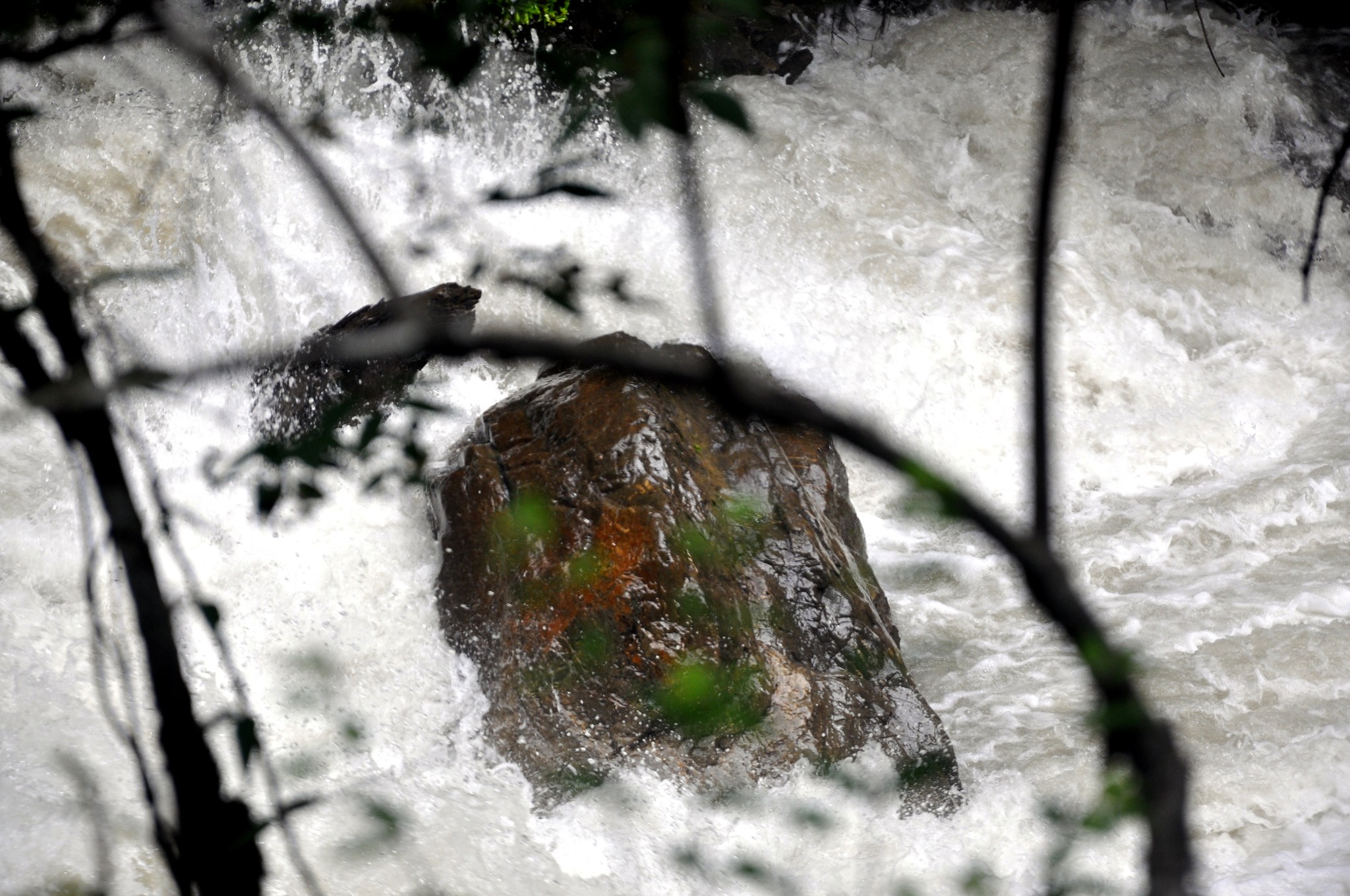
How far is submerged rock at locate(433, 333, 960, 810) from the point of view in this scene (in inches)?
133

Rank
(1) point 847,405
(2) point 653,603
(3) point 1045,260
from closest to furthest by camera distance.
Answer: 1. (3) point 1045,260
2. (1) point 847,405
3. (2) point 653,603

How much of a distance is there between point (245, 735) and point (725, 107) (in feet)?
2.62

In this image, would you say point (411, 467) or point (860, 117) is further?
point (860, 117)

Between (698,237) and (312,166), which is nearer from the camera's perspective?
(698,237)

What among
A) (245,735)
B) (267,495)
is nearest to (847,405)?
(267,495)

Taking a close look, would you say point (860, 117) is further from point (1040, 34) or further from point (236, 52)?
point (236, 52)

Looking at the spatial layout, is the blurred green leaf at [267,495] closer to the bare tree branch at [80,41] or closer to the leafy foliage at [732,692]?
the bare tree branch at [80,41]

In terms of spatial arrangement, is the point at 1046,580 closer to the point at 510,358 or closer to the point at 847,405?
the point at 510,358

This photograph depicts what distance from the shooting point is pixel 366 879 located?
2.72 meters

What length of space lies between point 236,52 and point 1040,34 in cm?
528

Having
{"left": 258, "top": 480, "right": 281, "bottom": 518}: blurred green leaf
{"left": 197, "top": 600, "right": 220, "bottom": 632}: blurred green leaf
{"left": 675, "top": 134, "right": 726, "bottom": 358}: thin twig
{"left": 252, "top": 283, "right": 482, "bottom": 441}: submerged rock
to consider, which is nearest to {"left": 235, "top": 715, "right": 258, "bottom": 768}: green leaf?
{"left": 197, "top": 600, "right": 220, "bottom": 632}: blurred green leaf

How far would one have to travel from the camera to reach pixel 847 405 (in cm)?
247

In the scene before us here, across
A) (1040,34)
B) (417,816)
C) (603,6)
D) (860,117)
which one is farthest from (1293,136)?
(417,816)

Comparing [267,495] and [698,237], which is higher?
[698,237]
